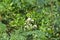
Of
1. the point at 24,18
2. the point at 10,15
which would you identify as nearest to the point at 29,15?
the point at 24,18

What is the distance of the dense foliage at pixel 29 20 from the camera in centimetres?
373

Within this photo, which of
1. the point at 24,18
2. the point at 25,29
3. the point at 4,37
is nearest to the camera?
the point at 4,37

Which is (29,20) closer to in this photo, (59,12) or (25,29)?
(25,29)

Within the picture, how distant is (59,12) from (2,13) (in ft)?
→ 3.80

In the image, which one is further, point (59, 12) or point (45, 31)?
point (59, 12)

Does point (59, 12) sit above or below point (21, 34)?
above

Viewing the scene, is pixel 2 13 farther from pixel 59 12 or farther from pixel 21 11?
pixel 59 12

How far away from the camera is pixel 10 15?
14.2 feet

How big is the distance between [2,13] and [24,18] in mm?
478

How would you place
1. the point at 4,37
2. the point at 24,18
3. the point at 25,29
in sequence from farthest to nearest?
the point at 24,18
the point at 25,29
the point at 4,37

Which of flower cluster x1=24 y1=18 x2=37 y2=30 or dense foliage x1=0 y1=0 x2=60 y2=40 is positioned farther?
flower cluster x1=24 y1=18 x2=37 y2=30

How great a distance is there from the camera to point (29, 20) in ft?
13.6

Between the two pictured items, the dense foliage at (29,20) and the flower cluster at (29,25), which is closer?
the dense foliage at (29,20)

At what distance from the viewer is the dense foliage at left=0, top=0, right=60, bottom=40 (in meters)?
3.73
